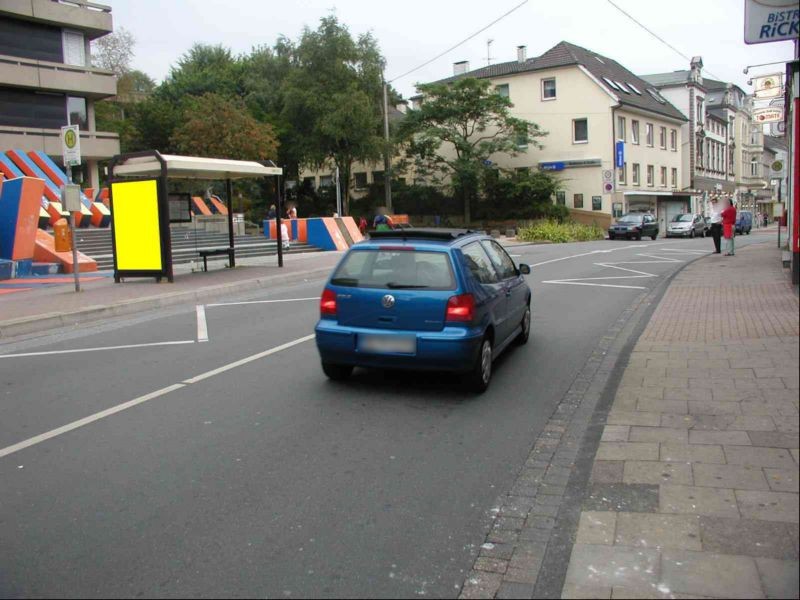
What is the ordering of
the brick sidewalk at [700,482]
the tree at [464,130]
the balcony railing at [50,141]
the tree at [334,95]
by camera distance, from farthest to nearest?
the tree at [464,130], the tree at [334,95], the balcony railing at [50,141], the brick sidewalk at [700,482]

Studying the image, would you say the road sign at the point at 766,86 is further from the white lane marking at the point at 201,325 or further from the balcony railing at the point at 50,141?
the balcony railing at the point at 50,141

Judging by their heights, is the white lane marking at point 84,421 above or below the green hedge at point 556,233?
below

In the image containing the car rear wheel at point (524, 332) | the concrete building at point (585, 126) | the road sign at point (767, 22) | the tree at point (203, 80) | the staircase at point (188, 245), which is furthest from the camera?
the tree at point (203, 80)

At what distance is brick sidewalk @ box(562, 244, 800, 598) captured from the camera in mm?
3160

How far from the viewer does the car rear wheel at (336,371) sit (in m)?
7.19

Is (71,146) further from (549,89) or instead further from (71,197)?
(549,89)

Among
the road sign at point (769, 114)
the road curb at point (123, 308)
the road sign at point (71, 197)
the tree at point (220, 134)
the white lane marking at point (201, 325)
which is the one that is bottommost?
the white lane marking at point (201, 325)

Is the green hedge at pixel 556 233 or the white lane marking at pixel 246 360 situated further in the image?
the green hedge at pixel 556 233

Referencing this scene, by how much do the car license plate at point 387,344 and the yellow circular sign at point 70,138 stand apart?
9871mm

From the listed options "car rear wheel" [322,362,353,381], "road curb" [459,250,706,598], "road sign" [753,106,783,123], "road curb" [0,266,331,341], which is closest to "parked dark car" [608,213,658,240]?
"road sign" [753,106,783,123]

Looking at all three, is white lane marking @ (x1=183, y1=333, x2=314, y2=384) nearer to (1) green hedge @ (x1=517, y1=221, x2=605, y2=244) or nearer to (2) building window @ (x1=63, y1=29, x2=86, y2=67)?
(1) green hedge @ (x1=517, y1=221, x2=605, y2=244)

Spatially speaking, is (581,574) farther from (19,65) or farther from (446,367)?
(19,65)

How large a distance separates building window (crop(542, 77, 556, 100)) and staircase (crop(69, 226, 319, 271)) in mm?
27052

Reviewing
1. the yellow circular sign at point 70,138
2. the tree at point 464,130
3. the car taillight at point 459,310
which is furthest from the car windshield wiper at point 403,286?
the tree at point 464,130
